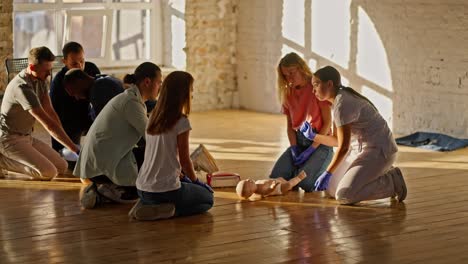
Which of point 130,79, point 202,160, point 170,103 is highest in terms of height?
point 130,79

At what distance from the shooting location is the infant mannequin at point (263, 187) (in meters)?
6.79

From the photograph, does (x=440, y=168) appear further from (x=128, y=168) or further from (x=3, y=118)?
(x=3, y=118)

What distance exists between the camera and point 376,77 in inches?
415

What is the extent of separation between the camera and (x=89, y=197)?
658cm

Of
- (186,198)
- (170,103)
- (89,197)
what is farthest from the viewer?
(89,197)

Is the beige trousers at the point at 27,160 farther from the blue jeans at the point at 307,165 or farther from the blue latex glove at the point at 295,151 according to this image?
the blue latex glove at the point at 295,151

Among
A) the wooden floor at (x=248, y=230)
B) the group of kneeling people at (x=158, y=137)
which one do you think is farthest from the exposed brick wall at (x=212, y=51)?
the wooden floor at (x=248, y=230)

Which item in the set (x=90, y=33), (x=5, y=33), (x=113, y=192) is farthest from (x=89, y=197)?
(x=90, y=33)

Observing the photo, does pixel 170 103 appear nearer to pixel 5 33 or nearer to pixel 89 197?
pixel 89 197

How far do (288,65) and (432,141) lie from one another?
308 centimetres

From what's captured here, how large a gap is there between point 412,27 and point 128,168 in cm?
456

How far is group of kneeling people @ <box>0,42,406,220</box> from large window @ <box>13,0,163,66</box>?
372cm

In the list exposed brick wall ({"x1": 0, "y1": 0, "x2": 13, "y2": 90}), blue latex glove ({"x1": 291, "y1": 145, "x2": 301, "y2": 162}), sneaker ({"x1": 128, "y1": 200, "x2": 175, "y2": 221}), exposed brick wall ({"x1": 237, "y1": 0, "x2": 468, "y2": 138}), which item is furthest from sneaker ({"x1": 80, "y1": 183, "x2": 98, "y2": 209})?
exposed brick wall ({"x1": 237, "y1": 0, "x2": 468, "y2": 138})

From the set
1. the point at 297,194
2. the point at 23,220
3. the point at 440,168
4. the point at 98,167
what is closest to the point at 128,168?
the point at 98,167
